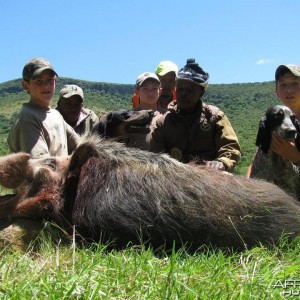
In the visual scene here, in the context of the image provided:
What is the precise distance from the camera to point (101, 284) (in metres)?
2.02

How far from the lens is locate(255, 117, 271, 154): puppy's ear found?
4.01 meters

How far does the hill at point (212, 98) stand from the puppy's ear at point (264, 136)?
43.5 metres

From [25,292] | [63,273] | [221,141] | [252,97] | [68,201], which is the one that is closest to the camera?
[25,292]

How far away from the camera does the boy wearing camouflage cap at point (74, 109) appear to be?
5699 mm

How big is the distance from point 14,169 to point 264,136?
2.18 m

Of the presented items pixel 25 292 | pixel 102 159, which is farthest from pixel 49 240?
pixel 25 292

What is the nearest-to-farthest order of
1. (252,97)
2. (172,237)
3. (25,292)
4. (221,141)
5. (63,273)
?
(25,292)
(63,273)
(172,237)
(221,141)
(252,97)

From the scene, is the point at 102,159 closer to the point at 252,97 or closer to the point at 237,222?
the point at 237,222

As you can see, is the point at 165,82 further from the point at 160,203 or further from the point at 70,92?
the point at 160,203

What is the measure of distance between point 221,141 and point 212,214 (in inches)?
65.9

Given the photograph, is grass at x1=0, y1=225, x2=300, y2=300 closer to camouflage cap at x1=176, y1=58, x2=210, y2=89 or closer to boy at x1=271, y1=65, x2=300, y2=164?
boy at x1=271, y1=65, x2=300, y2=164

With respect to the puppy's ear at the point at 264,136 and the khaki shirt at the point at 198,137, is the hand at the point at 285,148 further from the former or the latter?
the khaki shirt at the point at 198,137

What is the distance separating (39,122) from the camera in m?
4.31

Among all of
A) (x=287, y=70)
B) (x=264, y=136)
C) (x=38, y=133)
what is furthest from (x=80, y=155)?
(x=287, y=70)
